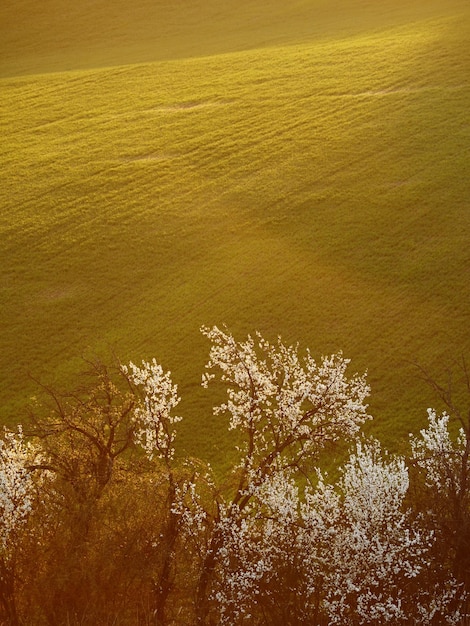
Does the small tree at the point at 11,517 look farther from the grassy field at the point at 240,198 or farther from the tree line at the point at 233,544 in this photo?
the grassy field at the point at 240,198

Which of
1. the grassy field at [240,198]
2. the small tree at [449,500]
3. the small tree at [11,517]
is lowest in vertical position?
the small tree at [11,517]

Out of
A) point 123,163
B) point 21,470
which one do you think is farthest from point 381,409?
point 123,163

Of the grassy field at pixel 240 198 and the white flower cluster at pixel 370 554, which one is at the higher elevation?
the grassy field at pixel 240 198

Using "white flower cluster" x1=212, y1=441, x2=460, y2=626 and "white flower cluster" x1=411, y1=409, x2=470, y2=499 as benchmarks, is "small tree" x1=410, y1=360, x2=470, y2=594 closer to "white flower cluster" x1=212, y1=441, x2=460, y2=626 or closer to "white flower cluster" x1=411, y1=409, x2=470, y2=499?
"white flower cluster" x1=411, y1=409, x2=470, y2=499

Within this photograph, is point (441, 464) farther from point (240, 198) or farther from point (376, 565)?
point (240, 198)

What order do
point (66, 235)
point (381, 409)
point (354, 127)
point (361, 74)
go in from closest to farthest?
point (381, 409), point (66, 235), point (354, 127), point (361, 74)

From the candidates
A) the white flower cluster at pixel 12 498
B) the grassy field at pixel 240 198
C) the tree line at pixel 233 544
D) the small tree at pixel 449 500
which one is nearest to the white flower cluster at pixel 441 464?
the small tree at pixel 449 500

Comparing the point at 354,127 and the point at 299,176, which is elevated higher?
the point at 354,127

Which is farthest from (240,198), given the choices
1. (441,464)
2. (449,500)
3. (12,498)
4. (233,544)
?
(233,544)

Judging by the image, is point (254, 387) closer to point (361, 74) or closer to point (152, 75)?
point (361, 74)
